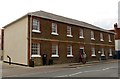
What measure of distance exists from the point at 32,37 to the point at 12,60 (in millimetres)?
5894

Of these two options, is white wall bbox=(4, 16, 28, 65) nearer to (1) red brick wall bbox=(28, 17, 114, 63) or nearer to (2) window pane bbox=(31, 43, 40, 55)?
(2) window pane bbox=(31, 43, 40, 55)

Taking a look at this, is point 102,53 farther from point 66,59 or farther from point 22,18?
→ point 22,18

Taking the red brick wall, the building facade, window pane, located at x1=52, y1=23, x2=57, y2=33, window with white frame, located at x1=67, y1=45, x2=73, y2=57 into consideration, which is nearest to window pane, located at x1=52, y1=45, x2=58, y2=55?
the building facade

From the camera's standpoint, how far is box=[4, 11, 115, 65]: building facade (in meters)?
25.5

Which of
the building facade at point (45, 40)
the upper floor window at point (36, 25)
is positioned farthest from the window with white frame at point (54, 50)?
the upper floor window at point (36, 25)

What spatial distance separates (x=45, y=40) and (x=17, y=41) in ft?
12.2

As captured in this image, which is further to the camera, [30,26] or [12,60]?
[12,60]

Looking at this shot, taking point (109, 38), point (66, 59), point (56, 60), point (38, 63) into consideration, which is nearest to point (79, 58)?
point (66, 59)

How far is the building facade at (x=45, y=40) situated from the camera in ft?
83.7

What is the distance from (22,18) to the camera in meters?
26.7

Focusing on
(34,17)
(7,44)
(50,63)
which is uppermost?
(34,17)

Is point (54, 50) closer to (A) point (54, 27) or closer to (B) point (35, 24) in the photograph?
(A) point (54, 27)

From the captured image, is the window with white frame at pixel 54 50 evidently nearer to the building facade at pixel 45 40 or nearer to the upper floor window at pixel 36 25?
the building facade at pixel 45 40

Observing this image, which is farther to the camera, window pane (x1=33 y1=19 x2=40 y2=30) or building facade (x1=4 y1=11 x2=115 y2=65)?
window pane (x1=33 y1=19 x2=40 y2=30)
